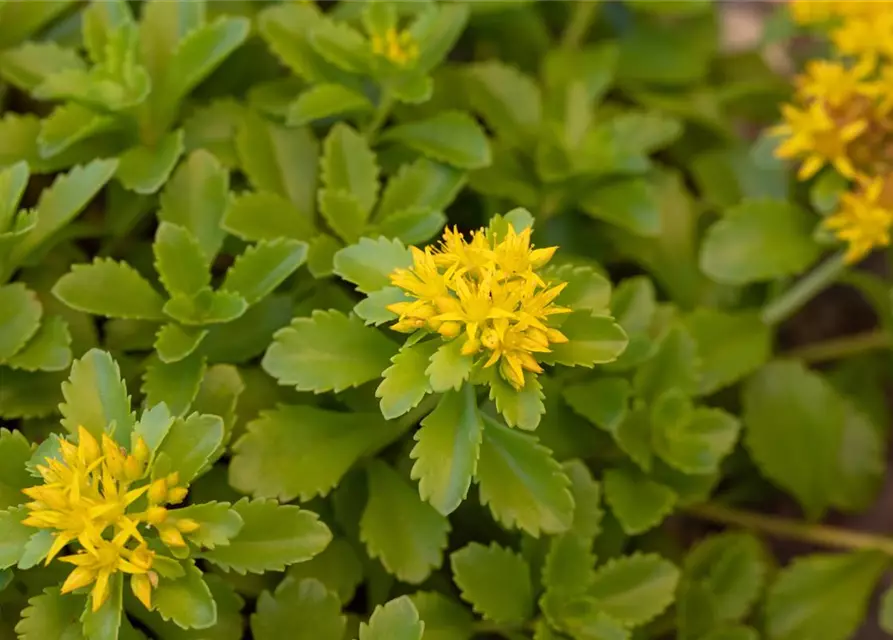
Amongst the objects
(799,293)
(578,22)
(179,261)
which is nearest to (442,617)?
(179,261)

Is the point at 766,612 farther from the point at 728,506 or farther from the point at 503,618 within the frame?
the point at 503,618

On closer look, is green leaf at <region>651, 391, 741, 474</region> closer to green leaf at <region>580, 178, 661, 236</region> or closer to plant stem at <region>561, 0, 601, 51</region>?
green leaf at <region>580, 178, 661, 236</region>

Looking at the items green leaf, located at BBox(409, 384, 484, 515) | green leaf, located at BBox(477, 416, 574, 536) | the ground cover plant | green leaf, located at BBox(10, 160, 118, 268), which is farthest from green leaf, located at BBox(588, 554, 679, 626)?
green leaf, located at BBox(10, 160, 118, 268)

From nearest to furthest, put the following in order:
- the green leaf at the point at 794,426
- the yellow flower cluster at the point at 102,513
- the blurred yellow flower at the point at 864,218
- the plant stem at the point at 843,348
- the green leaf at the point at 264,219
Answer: the yellow flower cluster at the point at 102,513
the green leaf at the point at 264,219
the blurred yellow flower at the point at 864,218
the green leaf at the point at 794,426
the plant stem at the point at 843,348

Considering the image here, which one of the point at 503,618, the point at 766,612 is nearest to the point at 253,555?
the point at 503,618

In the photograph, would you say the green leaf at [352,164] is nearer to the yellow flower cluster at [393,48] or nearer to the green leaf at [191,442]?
the yellow flower cluster at [393,48]

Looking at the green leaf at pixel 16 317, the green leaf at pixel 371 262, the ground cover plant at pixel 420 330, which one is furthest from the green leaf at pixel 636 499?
the green leaf at pixel 16 317

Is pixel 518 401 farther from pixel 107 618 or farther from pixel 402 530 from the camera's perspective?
pixel 107 618
